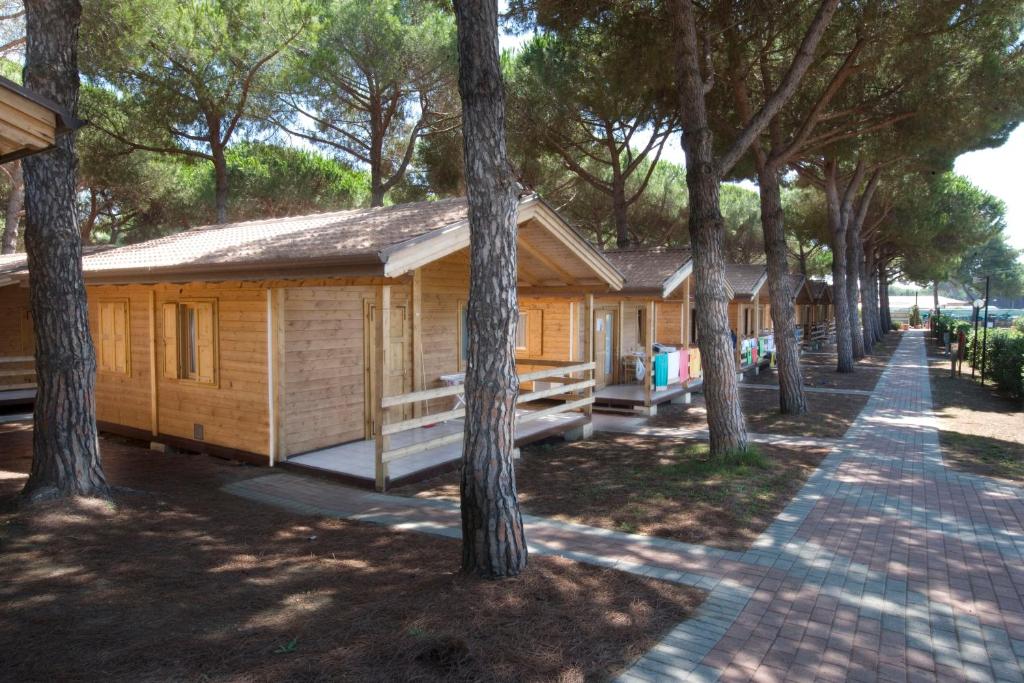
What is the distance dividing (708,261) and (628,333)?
8.86 m

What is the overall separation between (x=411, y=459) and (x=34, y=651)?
195 inches

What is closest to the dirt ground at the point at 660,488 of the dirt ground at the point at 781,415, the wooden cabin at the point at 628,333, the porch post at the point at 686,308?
the dirt ground at the point at 781,415

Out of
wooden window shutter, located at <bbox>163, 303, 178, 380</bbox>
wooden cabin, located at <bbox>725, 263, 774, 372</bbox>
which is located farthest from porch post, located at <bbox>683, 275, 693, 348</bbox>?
wooden window shutter, located at <bbox>163, 303, 178, 380</bbox>

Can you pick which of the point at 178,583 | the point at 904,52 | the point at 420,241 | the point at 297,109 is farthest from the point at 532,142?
the point at 178,583

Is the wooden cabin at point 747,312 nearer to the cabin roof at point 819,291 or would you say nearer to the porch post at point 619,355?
the porch post at point 619,355

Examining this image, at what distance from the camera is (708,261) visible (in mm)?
8492

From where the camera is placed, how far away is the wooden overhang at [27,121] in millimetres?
3729

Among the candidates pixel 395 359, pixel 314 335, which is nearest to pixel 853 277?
pixel 395 359

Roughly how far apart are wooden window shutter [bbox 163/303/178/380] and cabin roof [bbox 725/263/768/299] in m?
15.3

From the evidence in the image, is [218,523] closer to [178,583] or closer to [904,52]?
[178,583]

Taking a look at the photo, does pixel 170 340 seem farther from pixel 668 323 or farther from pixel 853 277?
pixel 853 277

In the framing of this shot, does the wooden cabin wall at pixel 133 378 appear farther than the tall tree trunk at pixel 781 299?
No

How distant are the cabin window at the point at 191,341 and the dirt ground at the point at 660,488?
339cm

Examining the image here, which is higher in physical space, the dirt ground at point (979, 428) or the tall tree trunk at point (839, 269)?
the tall tree trunk at point (839, 269)
